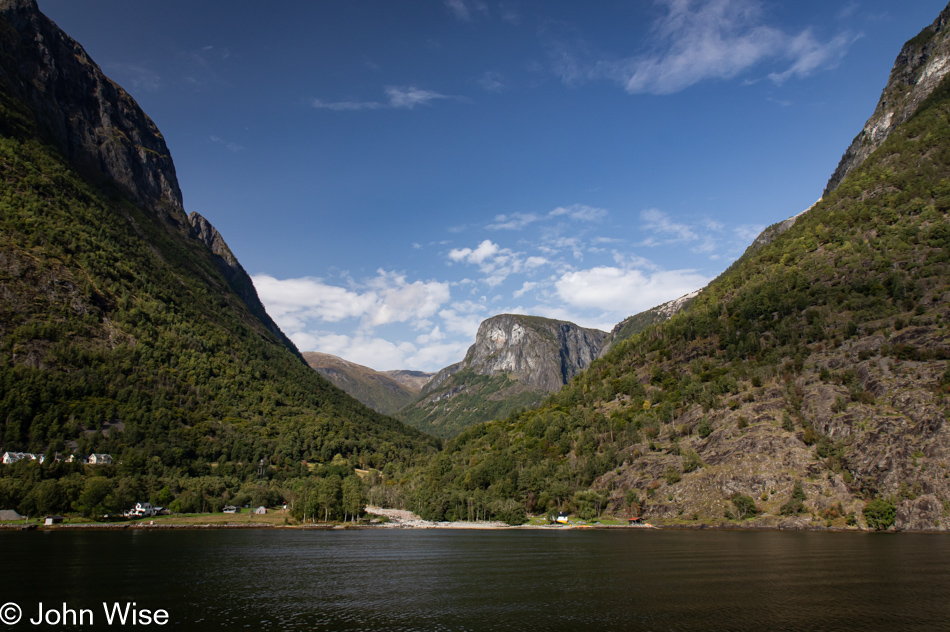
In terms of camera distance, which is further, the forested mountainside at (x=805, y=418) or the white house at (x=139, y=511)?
the white house at (x=139, y=511)

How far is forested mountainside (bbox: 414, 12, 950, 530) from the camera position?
399 ft

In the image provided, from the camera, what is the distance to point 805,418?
456 feet

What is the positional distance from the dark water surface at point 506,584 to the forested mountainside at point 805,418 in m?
20.9

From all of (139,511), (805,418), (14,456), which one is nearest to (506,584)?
(805,418)

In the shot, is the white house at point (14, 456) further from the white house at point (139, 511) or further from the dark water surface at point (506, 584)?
the dark water surface at point (506, 584)

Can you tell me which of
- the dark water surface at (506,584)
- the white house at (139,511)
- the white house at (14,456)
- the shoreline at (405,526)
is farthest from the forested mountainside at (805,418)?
the white house at (14,456)

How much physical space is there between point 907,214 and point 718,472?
12833 cm

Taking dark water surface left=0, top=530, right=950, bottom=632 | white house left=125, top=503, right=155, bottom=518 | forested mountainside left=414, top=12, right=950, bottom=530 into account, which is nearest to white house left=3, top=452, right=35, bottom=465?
white house left=125, top=503, right=155, bottom=518

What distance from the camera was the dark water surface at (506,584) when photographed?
44.5m

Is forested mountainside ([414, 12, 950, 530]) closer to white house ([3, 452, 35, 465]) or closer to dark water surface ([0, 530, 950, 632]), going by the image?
dark water surface ([0, 530, 950, 632])

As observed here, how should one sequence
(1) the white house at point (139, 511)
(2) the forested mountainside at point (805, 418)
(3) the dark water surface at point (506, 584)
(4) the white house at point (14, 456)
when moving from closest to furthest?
(3) the dark water surface at point (506, 584) < (2) the forested mountainside at point (805, 418) < (1) the white house at point (139, 511) < (4) the white house at point (14, 456)

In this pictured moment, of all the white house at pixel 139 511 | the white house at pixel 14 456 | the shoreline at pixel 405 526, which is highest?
the white house at pixel 14 456

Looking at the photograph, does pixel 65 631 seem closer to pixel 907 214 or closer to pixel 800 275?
pixel 800 275

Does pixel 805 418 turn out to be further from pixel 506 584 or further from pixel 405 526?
pixel 405 526
